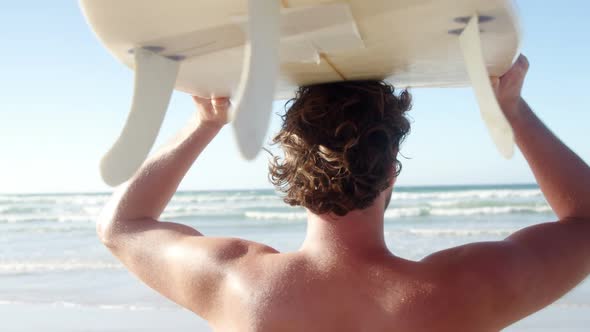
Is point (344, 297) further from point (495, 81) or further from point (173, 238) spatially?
point (495, 81)

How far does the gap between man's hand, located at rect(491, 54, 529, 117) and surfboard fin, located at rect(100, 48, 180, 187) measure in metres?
0.92

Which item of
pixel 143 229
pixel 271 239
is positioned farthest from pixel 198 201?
pixel 143 229

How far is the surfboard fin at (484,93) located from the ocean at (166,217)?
4299 mm

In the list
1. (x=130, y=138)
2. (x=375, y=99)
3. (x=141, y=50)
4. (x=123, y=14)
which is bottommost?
(x=375, y=99)

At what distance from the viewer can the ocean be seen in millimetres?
5594

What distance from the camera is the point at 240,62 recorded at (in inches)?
61.4

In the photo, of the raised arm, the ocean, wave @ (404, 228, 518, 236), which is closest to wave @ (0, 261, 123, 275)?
the ocean

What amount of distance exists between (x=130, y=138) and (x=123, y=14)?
0.27m

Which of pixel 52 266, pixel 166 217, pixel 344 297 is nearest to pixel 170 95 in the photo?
pixel 344 297

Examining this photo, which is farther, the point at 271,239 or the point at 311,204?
the point at 271,239

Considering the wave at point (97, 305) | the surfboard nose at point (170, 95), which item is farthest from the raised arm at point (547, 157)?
the wave at point (97, 305)

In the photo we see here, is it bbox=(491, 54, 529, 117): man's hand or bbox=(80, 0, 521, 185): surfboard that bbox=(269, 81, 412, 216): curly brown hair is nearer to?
bbox=(80, 0, 521, 185): surfboard

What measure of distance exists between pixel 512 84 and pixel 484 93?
60cm

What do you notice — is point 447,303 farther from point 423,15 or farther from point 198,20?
point 198,20
